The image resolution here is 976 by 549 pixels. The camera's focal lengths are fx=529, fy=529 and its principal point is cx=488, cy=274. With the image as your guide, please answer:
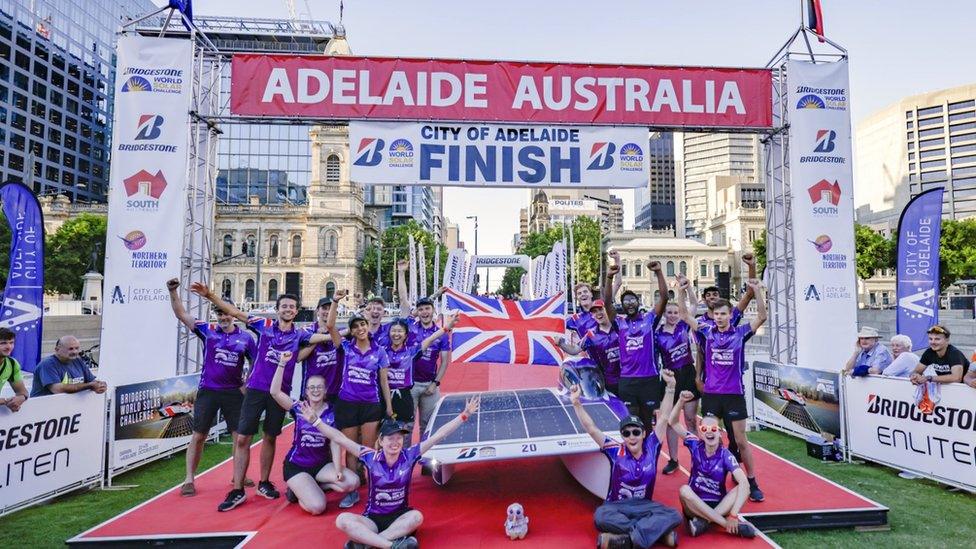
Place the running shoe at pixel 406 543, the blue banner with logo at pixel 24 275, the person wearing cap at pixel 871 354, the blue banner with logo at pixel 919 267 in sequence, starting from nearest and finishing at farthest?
1. the running shoe at pixel 406 543
2. the person wearing cap at pixel 871 354
3. the blue banner with logo at pixel 24 275
4. the blue banner with logo at pixel 919 267

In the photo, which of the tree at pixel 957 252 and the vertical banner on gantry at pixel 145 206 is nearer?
the vertical banner on gantry at pixel 145 206

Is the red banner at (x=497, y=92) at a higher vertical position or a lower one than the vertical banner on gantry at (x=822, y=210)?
higher

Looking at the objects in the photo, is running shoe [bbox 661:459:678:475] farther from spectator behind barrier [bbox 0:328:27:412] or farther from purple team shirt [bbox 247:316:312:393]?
spectator behind barrier [bbox 0:328:27:412]

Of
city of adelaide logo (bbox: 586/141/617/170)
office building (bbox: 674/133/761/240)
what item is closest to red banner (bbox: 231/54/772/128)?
city of adelaide logo (bbox: 586/141/617/170)

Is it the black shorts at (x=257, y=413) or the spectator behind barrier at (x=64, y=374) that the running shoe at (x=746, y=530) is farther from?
the spectator behind barrier at (x=64, y=374)

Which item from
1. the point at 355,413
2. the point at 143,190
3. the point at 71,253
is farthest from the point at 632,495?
the point at 71,253

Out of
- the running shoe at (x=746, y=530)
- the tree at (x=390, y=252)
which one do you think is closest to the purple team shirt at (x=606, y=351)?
the running shoe at (x=746, y=530)

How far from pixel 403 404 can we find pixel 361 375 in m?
0.89

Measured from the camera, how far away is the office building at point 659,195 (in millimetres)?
140875

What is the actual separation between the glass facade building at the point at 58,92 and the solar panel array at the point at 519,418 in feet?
240

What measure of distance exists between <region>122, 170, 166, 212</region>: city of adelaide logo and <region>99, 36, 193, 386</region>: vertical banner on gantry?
1cm

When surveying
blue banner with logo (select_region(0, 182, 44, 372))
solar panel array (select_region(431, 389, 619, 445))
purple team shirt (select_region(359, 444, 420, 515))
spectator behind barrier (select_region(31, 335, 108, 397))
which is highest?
blue banner with logo (select_region(0, 182, 44, 372))

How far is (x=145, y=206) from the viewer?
9.49 meters

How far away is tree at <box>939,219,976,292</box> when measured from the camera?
139 ft
